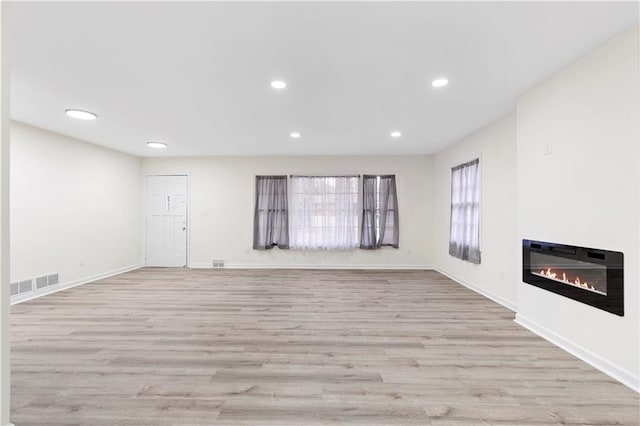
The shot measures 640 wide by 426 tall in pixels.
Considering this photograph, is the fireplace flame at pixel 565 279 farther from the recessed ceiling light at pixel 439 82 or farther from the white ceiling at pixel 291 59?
the recessed ceiling light at pixel 439 82

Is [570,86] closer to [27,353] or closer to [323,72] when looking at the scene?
[323,72]

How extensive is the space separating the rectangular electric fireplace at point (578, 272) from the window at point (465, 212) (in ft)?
4.94

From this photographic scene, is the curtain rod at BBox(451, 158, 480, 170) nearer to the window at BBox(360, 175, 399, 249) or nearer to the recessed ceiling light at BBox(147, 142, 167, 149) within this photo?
the window at BBox(360, 175, 399, 249)

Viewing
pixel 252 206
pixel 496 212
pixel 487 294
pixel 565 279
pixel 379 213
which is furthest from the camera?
pixel 252 206

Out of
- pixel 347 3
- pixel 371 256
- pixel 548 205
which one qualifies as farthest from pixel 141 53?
pixel 371 256

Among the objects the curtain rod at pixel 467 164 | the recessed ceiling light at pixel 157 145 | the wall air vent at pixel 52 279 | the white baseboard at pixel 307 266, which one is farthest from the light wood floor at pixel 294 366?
the recessed ceiling light at pixel 157 145

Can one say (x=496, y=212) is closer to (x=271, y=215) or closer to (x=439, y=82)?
(x=439, y=82)

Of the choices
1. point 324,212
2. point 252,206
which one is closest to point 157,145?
point 252,206

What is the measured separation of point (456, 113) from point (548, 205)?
1.63 meters

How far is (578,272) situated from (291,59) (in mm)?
3079

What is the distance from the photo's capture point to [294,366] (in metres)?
2.37

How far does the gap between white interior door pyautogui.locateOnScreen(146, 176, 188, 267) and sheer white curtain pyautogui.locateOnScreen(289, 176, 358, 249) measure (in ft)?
8.43

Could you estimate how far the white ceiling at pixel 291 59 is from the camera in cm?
189

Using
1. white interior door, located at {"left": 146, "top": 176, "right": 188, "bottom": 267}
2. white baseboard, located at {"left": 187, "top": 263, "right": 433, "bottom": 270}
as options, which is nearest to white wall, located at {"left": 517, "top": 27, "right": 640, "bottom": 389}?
white baseboard, located at {"left": 187, "top": 263, "right": 433, "bottom": 270}
